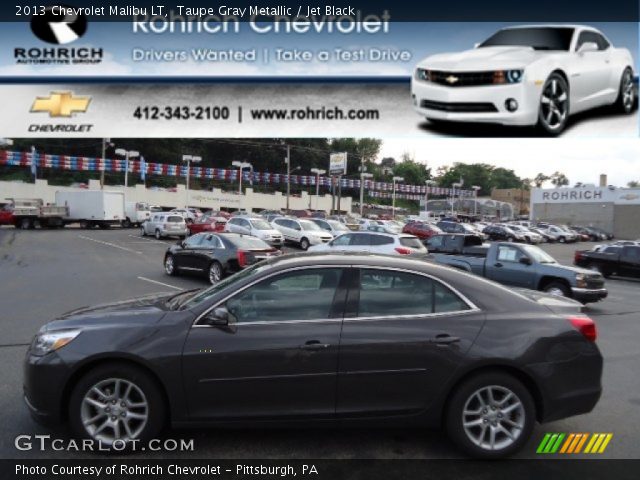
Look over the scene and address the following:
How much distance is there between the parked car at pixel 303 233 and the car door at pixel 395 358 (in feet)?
71.3

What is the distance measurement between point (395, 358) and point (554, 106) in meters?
4.69

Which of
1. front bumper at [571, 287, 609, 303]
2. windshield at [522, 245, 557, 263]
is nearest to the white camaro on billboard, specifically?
front bumper at [571, 287, 609, 303]

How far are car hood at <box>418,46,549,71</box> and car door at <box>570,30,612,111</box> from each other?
0.56m

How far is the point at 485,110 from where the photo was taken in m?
6.48

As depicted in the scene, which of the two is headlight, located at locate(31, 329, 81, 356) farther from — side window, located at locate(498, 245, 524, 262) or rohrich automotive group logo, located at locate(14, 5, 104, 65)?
side window, located at locate(498, 245, 524, 262)

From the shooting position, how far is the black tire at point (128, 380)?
12.0 ft

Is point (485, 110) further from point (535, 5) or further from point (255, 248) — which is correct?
point (255, 248)

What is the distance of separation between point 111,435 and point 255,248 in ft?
31.3

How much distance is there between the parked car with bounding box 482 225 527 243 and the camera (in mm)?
40594

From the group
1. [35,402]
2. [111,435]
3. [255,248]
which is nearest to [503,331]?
[111,435]

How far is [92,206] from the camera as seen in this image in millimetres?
36438

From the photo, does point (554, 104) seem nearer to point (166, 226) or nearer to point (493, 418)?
point (493, 418)

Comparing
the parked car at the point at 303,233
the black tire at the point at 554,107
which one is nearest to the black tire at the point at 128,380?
the black tire at the point at 554,107

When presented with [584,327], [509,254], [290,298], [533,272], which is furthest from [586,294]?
[290,298]
